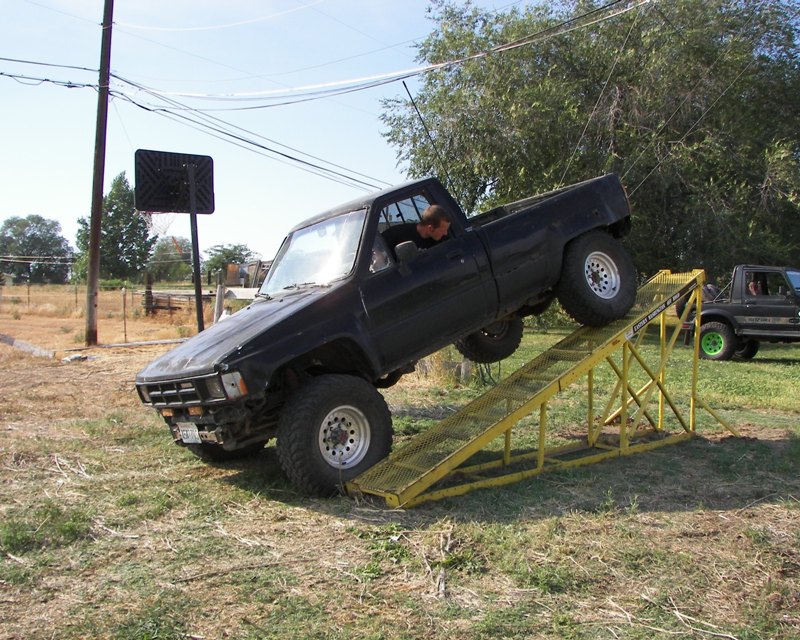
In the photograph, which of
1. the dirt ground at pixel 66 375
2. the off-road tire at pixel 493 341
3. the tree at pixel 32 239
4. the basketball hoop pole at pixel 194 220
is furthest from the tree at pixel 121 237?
the off-road tire at pixel 493 341

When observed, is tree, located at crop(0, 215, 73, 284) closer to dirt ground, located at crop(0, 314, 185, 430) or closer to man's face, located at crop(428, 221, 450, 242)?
dirt ground, located at crop(0, 314, 185, 430)

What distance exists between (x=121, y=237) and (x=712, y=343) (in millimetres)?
58099

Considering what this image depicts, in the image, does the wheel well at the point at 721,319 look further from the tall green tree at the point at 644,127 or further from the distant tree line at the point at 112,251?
the distant tree line at the point at 112,251

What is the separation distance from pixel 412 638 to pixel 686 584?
1501mm

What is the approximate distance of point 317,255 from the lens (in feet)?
20.4

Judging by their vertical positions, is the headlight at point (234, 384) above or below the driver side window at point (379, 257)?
below

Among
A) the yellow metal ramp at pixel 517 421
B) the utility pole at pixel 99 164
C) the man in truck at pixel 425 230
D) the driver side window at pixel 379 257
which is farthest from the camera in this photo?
the utility pole at pixel 99 164

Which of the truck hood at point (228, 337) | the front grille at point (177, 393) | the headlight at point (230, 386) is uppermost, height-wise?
the truck hood at point (228, 337)

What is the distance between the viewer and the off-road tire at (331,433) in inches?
204

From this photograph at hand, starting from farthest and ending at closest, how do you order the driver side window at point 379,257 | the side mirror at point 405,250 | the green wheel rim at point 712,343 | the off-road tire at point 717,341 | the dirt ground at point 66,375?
the green wheel rim at point 712,343
the off-road tire at point 717,341
the dirt ground at point 66,375
the driver side window at point 379,257
the side mirror at point 405,250

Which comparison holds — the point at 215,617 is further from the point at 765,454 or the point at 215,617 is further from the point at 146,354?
the point at 146,354

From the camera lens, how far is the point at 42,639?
3256 mm

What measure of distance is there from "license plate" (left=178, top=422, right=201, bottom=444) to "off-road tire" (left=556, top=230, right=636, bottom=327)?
Result: 3.51m

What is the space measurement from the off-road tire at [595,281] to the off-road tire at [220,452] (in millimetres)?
3124
